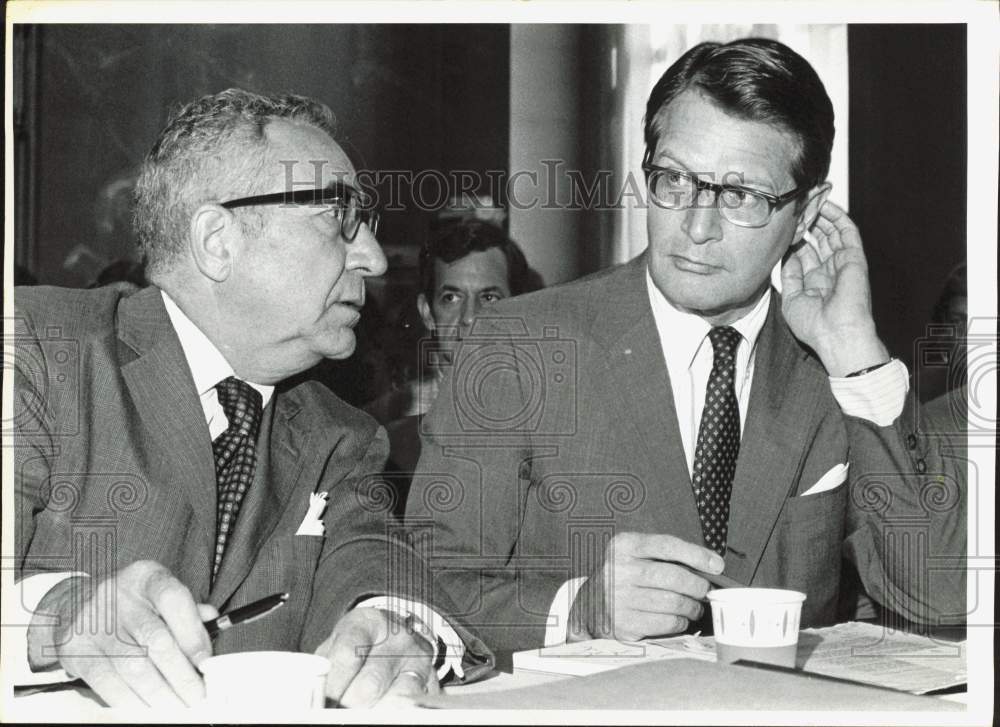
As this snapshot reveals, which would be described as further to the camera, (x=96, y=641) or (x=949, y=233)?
(x=949, y=233)

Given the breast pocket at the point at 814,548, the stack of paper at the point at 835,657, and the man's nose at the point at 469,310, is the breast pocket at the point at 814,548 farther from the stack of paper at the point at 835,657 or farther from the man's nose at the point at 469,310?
the man's nose at the point at 469,310

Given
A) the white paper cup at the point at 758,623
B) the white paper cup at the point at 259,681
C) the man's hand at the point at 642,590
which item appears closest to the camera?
the white paper cup at the point at 259,681

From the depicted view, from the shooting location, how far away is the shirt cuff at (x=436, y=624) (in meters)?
2.20

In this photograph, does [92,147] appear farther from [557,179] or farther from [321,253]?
[557,179]

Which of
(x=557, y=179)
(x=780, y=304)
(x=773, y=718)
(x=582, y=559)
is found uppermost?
(x=557, y=179)

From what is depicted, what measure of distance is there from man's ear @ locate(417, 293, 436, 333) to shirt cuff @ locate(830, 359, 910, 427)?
32.4 inches

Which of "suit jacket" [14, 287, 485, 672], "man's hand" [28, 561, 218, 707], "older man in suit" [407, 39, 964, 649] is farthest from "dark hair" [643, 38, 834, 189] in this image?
"man's hand" [28, 561, 218, 707]

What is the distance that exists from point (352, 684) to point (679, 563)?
0.67 m

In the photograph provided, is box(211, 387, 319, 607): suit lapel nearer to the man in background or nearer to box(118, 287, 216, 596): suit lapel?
box(118, 287, 216, 596): suit lapel

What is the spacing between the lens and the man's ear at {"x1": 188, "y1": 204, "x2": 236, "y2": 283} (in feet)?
8.11

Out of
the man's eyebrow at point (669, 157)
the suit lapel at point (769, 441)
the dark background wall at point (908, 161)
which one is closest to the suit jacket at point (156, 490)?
the suit lapel at point (769, 441)

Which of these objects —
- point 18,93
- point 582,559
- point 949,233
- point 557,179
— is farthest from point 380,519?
point 949,233

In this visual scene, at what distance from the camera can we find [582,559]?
248 cm

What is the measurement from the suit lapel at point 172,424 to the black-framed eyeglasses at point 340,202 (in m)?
0.32
